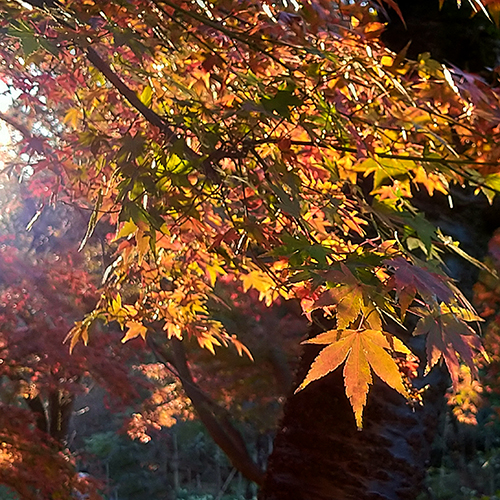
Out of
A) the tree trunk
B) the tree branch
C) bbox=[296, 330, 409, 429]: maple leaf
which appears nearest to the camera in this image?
bbox=[296, 330, 409, 429]: maple leaf

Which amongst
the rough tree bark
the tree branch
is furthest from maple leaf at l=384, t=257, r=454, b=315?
the tree branch

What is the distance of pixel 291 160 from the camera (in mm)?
1138

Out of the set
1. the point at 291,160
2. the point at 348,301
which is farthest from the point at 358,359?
the point at 291,160

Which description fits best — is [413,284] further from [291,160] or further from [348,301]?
[291,160]

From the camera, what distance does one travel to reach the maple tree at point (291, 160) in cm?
73

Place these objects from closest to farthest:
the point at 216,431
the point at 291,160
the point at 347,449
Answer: the point at 291,160, the point at 347,449, the point at 216,431

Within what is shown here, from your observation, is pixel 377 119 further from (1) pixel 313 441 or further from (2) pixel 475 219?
(1) pixel 313 441

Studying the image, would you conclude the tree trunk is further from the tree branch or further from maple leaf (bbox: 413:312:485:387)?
the tree branch

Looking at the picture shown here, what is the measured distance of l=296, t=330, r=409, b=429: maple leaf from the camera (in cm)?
64

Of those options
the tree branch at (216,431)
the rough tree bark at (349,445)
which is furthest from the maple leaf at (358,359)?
the tree branch at (216,431)

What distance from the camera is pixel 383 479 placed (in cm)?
155

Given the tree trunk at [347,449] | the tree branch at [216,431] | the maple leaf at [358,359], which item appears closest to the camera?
the maple leaf at [358,359]

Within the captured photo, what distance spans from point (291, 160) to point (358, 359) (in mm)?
606

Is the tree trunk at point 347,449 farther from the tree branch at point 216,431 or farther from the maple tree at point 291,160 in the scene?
the tree branch at point 216,431
